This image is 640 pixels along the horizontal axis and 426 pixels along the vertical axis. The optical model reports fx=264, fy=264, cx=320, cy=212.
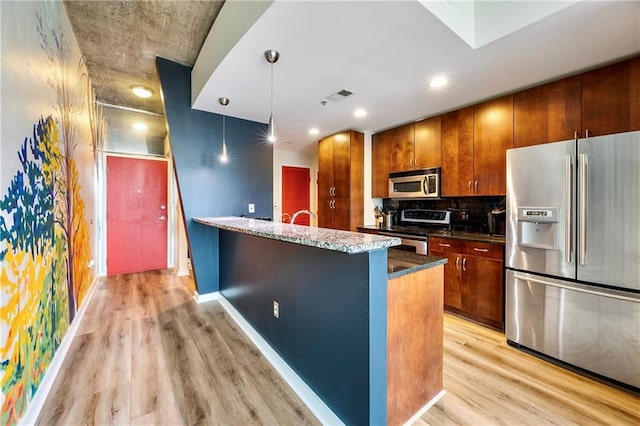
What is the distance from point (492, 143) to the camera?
2.82 m

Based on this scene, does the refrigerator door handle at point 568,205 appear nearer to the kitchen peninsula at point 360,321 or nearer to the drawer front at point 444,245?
the drawer front at point 444,245

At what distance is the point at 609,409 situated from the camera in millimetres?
1572

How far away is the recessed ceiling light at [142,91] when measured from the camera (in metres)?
3.54

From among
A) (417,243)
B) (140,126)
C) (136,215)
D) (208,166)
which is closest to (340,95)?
(208,166)

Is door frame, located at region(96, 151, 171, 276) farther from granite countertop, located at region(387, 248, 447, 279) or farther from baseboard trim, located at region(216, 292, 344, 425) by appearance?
granite countertop, located at region(387, 248, 447, 279)

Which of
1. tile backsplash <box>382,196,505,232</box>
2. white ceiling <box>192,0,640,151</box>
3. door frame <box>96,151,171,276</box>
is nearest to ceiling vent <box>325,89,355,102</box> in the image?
white ceiling <box>192,0,640,151</box>

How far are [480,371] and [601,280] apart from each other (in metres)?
1.03

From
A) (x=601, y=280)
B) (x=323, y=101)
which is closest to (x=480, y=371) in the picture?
(x=601, y=280)

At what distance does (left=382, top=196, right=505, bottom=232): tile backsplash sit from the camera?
3.11 m

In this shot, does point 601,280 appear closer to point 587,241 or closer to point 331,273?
point 587,241

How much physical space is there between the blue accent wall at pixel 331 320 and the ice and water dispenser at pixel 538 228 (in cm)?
163

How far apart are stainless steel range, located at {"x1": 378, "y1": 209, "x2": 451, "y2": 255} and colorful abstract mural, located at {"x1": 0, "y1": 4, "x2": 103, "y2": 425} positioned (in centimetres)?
306

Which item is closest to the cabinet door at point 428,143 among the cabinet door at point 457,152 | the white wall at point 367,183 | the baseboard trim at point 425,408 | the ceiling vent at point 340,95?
the cabinet door at point 457,152

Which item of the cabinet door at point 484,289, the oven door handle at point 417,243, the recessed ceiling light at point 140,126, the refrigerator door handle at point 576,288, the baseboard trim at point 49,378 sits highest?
the recessed ceiling light at point 140,126
